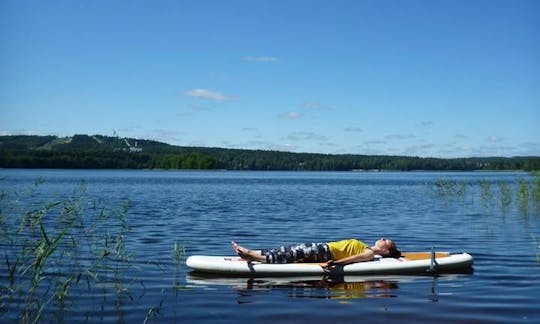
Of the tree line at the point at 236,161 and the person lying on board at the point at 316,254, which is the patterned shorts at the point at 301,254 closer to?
the person lying on board at the point at 316,254

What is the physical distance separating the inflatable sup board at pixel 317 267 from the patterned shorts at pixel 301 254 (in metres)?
0.21

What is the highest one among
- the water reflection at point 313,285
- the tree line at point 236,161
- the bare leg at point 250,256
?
the tree line at point 236,161

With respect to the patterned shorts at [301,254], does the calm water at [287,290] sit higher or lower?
lower

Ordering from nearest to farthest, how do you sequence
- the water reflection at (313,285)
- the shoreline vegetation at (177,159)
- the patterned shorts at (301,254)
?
the water reflection at (313,285) < the patterned shorts at (301,254) < the shoreline vegetation at (177,159)

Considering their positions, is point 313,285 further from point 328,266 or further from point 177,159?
point 177,159

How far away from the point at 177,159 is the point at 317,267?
12685cm

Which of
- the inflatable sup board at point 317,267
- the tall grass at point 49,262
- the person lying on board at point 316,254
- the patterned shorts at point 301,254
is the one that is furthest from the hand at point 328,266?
the tall grass at point 49,262

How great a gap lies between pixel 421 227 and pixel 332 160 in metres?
137

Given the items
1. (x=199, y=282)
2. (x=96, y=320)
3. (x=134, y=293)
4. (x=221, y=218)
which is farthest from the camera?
(x=221, y=218)

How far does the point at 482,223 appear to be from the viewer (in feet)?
68.3

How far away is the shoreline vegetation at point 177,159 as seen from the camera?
111 meters

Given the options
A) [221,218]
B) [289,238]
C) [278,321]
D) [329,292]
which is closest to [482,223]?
[289,238]

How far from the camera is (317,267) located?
10.5 meters

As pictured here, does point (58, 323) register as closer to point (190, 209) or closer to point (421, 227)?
point (421, 227)
